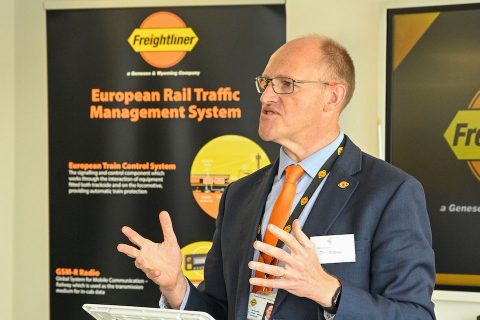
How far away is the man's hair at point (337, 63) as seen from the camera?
2311 millimetres

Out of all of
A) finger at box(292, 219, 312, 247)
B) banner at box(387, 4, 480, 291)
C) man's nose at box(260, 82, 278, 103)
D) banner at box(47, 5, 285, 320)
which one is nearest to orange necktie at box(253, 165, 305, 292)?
man's nose at box(260, 82, 278, 103)

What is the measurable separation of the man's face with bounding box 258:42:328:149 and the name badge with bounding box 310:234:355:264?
424 millimetres

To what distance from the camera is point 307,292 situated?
1.69 metres

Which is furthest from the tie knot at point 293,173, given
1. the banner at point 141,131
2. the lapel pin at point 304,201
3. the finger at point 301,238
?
the banner at point 141,131

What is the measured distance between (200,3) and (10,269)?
2.11 meters

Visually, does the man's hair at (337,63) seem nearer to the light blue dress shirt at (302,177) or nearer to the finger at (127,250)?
the light blue dress shirt at (302,177)

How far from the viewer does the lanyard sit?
6.86ft

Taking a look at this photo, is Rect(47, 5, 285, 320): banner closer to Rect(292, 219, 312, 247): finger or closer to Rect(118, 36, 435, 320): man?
Rect(118, 36, 435, 320): man

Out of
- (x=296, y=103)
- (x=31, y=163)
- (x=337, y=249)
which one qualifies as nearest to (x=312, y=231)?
(x=337, y=249)

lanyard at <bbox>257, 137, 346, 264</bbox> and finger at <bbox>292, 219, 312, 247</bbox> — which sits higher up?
lanyard at <bbox>257, 137, 346, 264</bbox>

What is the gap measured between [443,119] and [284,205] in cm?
188

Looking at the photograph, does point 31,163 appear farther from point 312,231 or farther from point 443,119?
point 312,231

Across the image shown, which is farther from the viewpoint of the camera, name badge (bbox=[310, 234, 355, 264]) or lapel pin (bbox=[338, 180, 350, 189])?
lapel pin (bbox=[338, 180, 350, 189])

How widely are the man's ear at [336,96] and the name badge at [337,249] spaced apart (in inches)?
21.2
